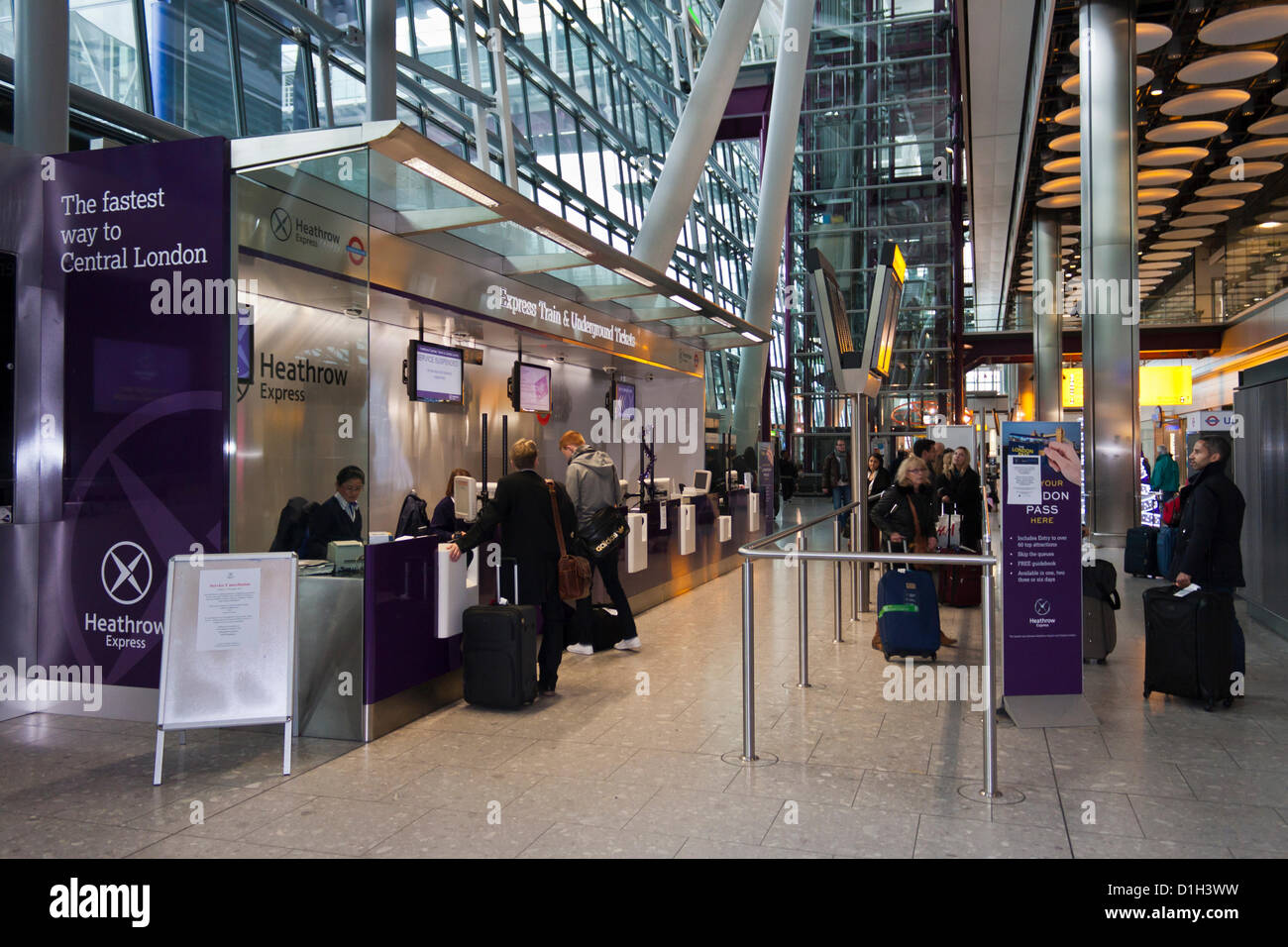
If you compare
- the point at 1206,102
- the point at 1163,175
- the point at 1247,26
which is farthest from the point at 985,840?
the point at 1163,175

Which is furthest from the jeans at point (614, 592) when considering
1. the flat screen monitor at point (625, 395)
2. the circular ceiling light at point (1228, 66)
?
the circular ceiling light at point (1228, 66)

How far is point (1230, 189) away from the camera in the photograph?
2136 centimetres

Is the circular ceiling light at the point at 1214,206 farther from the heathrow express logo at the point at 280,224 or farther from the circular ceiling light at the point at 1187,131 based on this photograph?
the heathrow express logo at the point at 280,224

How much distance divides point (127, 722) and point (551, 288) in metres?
6.12

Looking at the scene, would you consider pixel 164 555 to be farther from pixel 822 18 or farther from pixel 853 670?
pixel 822 18

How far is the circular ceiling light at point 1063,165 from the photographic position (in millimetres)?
18359

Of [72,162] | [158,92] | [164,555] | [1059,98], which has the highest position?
[1059,98]

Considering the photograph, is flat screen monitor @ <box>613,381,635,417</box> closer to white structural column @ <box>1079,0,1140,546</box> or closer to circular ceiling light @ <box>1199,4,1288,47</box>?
white structural column @ <box>1079,0,1140,546</box>

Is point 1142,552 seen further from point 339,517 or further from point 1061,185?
point 1061,185

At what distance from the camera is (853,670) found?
6.60 meters

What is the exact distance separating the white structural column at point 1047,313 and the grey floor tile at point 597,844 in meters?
21.3

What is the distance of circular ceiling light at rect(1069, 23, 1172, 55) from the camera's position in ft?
43.2

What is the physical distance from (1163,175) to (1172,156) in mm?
1401
